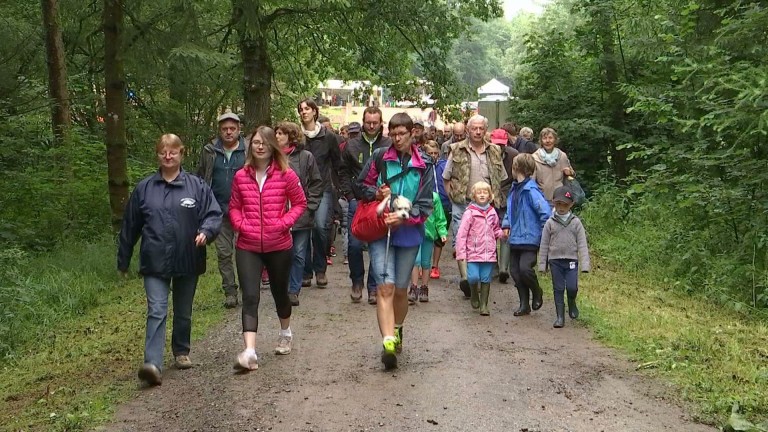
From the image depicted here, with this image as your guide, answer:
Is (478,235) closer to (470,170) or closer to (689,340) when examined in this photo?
(470,170)

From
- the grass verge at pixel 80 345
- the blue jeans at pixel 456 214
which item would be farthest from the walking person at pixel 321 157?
the blue jeans at pixel 456 214

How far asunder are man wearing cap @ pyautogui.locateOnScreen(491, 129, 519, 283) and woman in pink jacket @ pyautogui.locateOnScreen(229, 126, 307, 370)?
4.20 m

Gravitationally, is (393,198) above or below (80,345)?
above

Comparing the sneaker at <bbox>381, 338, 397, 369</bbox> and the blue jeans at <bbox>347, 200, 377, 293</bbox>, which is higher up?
the blue jeans at <bbox>347, 200, 377, 293</bbox>

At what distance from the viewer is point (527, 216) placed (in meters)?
9.40

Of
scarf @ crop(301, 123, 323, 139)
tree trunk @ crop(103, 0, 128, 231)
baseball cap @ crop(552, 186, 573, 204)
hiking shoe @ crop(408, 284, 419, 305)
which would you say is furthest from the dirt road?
tree trunk @ crop(103, 0, 128, 231)

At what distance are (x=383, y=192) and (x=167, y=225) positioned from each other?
1723mm

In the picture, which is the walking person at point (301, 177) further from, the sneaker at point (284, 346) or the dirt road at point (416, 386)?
the sneaker at point (284, 346)

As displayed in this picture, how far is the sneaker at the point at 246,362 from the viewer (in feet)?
22.0

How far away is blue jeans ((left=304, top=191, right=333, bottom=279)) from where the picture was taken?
1025 centimetres

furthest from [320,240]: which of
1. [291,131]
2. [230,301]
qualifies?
[291,131]

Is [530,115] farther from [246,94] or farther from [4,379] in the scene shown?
[4,379]

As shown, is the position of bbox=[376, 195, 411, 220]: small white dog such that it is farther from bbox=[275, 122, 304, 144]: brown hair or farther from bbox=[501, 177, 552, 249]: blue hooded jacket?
bbox=[501, 177, 552, 249]: blue hooded jacket

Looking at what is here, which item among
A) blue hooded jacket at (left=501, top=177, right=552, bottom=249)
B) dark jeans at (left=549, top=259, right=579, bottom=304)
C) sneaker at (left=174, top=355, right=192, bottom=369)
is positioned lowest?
sneaker at (left=174, top=355, right=192, bottom=369)
